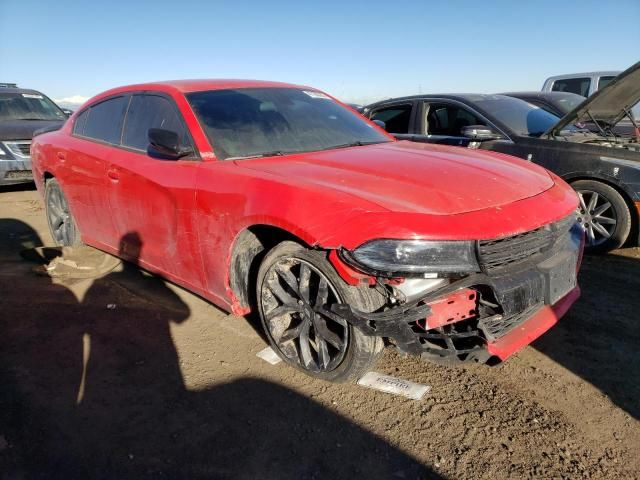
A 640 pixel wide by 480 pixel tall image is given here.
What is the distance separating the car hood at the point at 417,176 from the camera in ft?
7.54

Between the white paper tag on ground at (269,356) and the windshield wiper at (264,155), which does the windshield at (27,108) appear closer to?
the windshield wiper at (264,155)

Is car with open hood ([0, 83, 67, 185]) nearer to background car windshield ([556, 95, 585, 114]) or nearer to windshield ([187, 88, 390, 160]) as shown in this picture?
windshield ([187, 88, 390, 160])

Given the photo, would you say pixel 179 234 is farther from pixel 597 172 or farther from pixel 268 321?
pixel 597 172

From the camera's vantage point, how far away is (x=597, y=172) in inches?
180

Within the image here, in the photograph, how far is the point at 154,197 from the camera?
10.7 ft

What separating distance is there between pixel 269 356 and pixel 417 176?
4.55 feet

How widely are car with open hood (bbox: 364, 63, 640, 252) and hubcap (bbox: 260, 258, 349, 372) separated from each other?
319 centimetres

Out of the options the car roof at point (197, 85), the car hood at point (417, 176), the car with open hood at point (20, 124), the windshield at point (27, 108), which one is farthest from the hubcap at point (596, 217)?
the windshield at point (27, 108)

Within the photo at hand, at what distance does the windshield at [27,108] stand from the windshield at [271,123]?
24.3 ft

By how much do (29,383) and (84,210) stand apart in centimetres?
195

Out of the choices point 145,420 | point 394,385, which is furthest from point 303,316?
point 145,420

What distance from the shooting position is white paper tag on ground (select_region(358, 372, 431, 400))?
2.56 metres

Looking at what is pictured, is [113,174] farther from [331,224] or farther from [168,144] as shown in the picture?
[331,224]

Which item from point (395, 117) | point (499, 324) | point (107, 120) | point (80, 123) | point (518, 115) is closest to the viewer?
point (499, 324)
